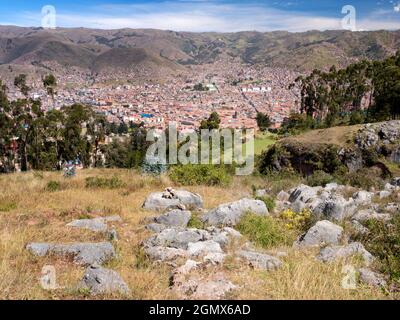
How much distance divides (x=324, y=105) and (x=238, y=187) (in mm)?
36886

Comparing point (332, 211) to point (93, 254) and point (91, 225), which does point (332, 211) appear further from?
point (93, 254)

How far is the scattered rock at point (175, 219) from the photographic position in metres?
8.16

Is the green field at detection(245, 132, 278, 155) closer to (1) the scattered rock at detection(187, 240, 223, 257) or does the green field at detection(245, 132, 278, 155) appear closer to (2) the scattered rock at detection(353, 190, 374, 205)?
(2) the scattered rock at detection(353, 190, 374, 205)

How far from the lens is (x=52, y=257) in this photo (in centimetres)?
552

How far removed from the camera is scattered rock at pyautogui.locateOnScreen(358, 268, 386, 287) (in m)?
4.74

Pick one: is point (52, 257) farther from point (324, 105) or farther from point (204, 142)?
point (324, 105)

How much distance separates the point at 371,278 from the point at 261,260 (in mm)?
1328

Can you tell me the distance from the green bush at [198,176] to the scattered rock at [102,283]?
33.3ft

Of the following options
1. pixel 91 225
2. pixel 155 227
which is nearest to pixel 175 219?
pixel 155 227

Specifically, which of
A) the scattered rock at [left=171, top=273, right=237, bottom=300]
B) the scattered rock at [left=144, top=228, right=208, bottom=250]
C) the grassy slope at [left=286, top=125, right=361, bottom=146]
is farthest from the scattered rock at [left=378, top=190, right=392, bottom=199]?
the grassy slope at [left=286, top=125, right=361, bottom=146]

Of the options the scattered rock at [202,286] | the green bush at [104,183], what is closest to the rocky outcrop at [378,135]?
the green bush at [104,183]

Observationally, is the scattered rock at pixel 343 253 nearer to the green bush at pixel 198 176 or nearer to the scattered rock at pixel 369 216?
the scattered rock at pixel 369 216
